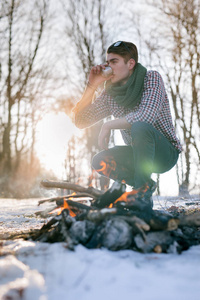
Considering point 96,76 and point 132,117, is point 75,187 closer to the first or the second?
point 132,117

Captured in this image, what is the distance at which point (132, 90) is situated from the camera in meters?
2.50

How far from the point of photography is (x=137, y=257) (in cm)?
150

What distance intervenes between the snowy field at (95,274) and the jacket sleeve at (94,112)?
169cm

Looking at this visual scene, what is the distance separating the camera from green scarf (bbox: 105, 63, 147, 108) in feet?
8.11

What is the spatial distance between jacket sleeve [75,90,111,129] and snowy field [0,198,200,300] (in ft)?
5.53

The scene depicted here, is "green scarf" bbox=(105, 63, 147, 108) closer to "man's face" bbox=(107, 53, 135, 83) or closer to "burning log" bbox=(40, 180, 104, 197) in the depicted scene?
"man's face" bbox=(107, 53, 135, 83)

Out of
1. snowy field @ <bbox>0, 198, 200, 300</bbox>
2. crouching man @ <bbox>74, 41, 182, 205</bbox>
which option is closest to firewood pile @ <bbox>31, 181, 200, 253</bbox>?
snowy field @ <bbox>0, 198, 200, 300</bbox>

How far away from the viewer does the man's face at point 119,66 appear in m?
2.63

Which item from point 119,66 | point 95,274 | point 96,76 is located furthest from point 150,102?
point 95,274

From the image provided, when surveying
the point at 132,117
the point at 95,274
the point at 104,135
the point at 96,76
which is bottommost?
the point at 95,274

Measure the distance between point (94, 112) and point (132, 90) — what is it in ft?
2.15

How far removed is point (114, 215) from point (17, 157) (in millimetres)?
16274

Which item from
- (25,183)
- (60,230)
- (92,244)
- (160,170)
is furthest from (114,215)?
(25,183)

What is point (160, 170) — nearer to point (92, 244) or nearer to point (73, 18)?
point (92, 244)
